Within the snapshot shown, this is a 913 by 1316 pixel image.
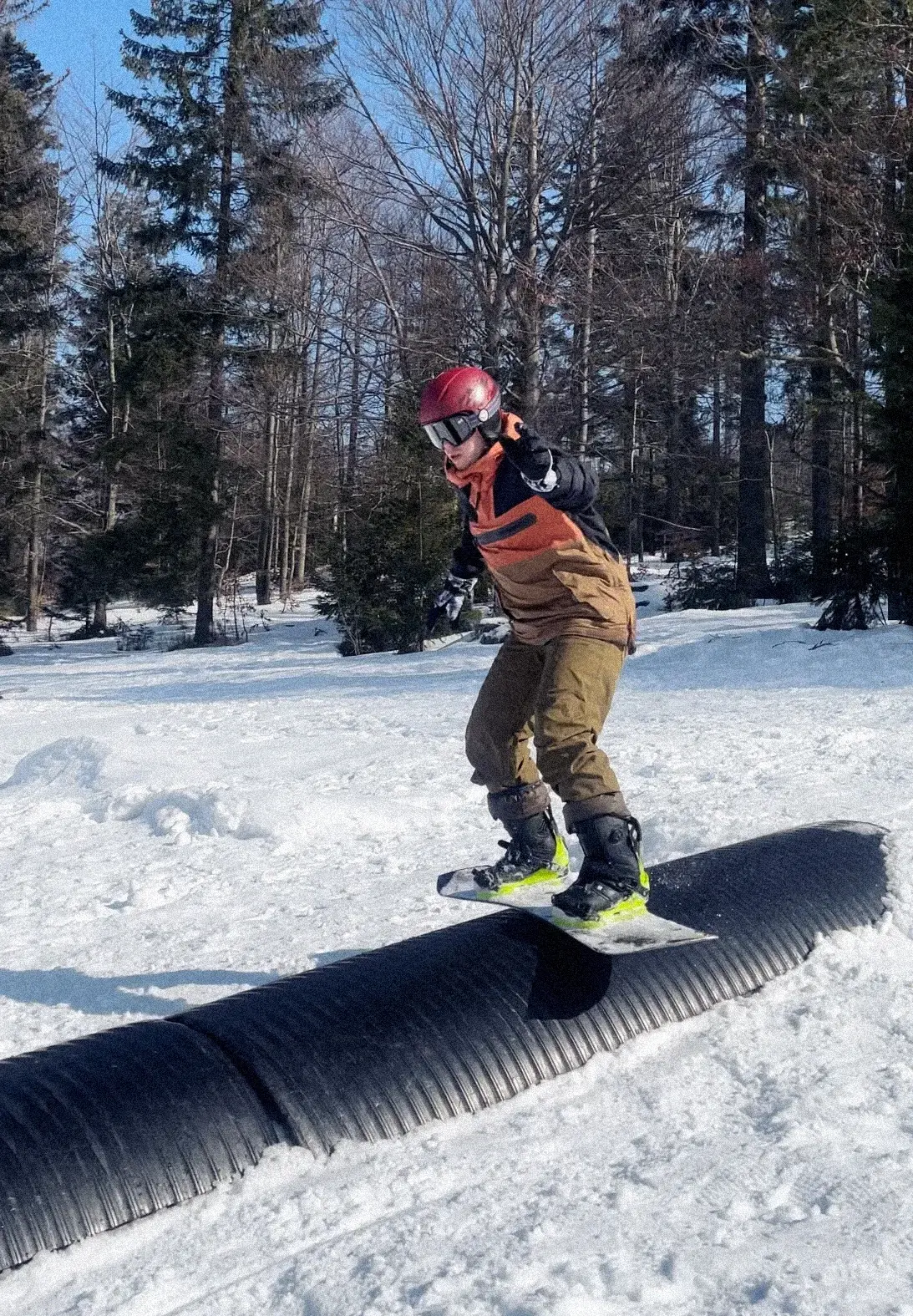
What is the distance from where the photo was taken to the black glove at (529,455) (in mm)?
3551

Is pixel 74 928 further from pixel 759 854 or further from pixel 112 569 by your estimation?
pixel 112 569

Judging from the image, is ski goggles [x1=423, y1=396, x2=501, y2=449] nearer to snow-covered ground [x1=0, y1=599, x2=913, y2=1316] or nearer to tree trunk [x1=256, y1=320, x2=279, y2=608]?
snow-covered ground [x1=0, y1=599, x2=913, y2=1316]

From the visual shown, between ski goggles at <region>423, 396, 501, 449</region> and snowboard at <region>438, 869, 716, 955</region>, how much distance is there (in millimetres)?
1466

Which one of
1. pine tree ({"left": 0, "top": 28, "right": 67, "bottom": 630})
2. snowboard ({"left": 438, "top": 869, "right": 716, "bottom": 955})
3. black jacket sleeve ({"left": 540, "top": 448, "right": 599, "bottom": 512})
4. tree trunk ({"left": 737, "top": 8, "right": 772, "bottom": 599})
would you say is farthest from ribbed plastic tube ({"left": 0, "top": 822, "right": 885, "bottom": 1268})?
pine tree ({"left": 0, "top": 28, "right": 67, "bottom": 630})

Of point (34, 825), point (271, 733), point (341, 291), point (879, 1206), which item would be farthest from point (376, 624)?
point (879, 1206)

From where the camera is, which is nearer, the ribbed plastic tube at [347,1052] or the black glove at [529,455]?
the ribbed plastic tube at [347,1052]

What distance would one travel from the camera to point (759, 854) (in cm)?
423

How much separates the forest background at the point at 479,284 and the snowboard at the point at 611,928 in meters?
10.1

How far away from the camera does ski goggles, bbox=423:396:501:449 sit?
363cm

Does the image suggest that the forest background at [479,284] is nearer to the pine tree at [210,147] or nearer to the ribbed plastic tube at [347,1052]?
the pine tree at [210,147]

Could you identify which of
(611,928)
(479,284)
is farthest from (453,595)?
(479,284)

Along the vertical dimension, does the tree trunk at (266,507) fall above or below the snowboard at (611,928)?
above

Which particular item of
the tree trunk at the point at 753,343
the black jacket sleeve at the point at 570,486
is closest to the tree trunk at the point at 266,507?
the tree trunk at the point at 753,343

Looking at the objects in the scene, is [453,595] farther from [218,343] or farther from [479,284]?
[218,343]
